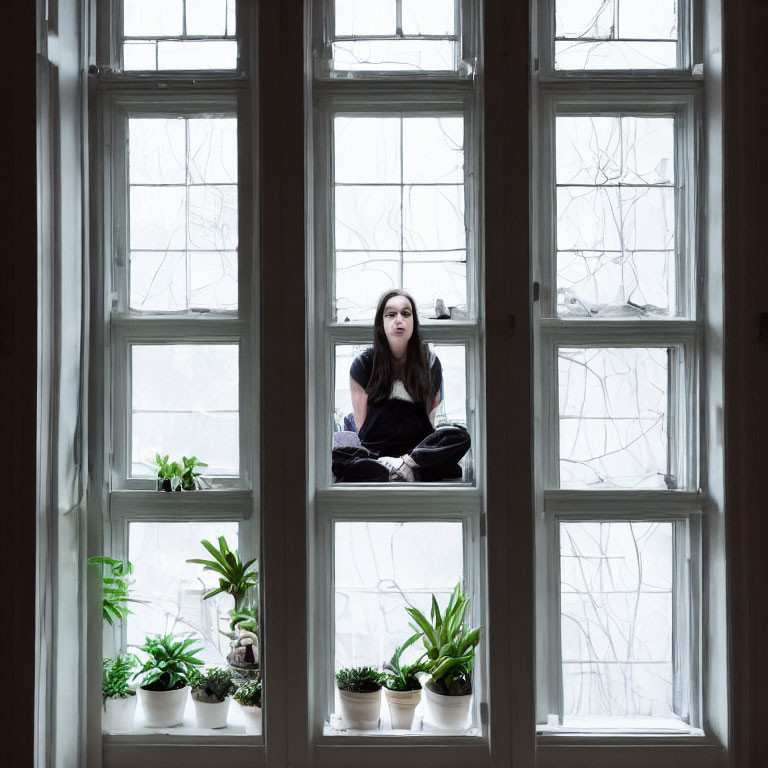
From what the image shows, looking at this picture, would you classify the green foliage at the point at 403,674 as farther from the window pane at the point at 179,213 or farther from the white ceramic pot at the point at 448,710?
the window pane at the point at 179,213

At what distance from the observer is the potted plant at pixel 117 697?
77.2 inches

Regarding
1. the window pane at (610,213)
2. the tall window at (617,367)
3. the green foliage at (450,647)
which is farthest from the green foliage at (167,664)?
the window pane at (610,213)

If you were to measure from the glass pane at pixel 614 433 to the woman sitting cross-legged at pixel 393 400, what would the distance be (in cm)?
32

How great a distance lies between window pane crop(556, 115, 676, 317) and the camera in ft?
6.64

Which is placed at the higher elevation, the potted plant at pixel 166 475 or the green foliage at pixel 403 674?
the potted plant at pixel 166 475

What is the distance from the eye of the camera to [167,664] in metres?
1.97

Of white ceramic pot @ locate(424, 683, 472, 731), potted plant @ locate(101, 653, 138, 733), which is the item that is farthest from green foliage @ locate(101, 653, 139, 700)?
white ceramic pot @ locate(424, 683, 472, 731)

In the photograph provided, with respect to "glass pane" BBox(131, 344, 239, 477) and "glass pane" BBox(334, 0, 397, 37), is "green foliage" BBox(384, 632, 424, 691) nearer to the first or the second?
"glass pane" BBox(131, 344, 239, 477)

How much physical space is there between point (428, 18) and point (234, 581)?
1691mm

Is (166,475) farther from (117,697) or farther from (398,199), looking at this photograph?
(398,199)

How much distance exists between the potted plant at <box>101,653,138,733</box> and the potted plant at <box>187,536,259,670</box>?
29cm

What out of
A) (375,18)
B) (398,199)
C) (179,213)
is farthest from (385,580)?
(375,18)
